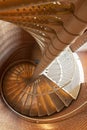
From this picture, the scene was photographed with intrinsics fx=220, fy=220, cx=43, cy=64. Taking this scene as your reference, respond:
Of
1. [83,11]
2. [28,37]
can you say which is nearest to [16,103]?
[28,37]

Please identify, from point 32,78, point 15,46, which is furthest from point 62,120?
point 15,46

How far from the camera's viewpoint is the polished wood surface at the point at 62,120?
11.7 ft

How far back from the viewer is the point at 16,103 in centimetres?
428

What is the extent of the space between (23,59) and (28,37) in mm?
525

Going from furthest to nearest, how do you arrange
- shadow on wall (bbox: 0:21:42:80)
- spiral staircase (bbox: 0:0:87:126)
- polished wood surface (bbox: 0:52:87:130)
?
spiral staircase (bbox: 0:0:87:126)
shadow on wall (bbox: 0:21:42:80)
polished wood surface (bbox: 0:52:87:130)

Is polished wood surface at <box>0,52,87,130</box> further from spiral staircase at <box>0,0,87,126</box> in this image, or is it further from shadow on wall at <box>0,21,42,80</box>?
shadow on wall at <box>0,21,42,80</box>

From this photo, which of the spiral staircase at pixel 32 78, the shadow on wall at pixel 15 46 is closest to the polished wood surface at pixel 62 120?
the spiral staircase at pixel 32 78

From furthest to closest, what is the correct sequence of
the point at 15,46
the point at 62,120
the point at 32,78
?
the point at 15,46, the point at 32,78, the point at 62,120

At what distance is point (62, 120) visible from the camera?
3785 millimetres

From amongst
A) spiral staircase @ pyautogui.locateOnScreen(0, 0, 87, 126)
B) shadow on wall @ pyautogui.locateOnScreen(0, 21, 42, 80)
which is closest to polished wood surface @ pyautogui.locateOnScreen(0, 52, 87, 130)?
spiral staircase @ pyautogui.locateOnScreen(0, 0, 87, 126)

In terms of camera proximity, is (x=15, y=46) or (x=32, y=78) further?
(x=15, y=46)

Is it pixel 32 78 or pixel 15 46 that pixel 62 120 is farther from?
pixel 15 46

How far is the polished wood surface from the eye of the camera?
356 cm

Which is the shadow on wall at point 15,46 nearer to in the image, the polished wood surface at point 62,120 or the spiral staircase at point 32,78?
the spiral staircase at point 32,78
